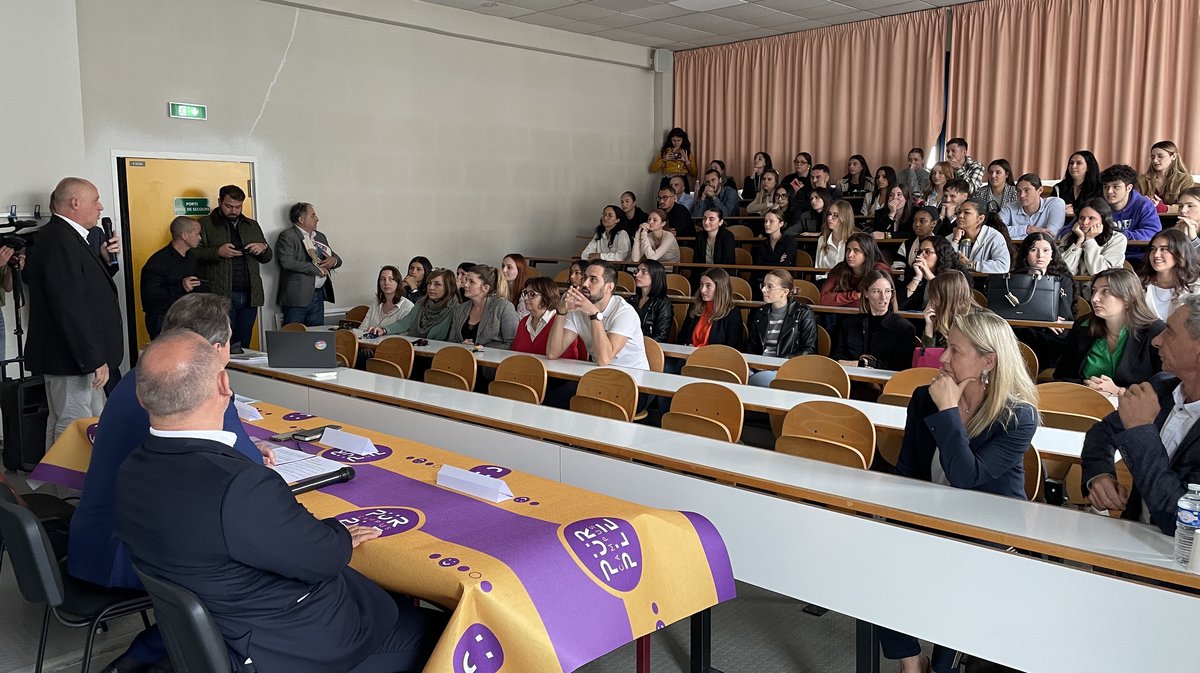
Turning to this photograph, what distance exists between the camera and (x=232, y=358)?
5.73 meters

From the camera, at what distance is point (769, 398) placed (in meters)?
4.41

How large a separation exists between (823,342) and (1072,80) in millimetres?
4968

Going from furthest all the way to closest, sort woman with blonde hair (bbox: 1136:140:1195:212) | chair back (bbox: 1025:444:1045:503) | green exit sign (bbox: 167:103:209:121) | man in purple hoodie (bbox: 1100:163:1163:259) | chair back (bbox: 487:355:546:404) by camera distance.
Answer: woman with blonde hair (bbox: 1136:140:1195:212) → green exit sign (bbox: 167:103:209:121) → man in purple hoodie (bbox: 1100:163:1163:259) → chair back (bbox: 487:355:546:404) → chair back (bbox: 1025:444:1045:503)

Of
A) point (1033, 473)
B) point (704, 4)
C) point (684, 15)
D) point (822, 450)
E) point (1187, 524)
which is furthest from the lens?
point (684, 15)

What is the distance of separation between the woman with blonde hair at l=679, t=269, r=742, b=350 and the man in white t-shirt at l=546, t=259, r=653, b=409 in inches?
34.4

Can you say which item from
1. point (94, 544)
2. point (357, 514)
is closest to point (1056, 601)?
point (357, 514)

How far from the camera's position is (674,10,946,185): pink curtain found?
33.5 feet

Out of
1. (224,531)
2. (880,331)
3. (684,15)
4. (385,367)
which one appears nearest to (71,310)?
(385,367)

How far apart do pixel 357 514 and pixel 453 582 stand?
553mm

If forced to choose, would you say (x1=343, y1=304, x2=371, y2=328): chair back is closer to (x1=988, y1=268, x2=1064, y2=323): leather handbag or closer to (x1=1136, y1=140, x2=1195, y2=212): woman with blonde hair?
(x1=988, y1=268, x2=1064, y2=323): leather handbag

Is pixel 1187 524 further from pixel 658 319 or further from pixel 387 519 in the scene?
pixel 658 319

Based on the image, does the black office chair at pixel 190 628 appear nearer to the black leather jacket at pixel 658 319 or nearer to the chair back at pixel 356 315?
the black leather jacket at pixel 658 319

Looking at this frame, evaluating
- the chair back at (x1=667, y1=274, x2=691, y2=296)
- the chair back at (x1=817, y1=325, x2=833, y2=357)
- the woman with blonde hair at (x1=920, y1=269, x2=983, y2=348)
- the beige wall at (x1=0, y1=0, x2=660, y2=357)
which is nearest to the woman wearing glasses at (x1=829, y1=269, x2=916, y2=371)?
the chair back at (x1=817, y1=325, x2=833, y2=357)

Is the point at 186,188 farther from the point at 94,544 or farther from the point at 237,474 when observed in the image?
the point at 237,474
